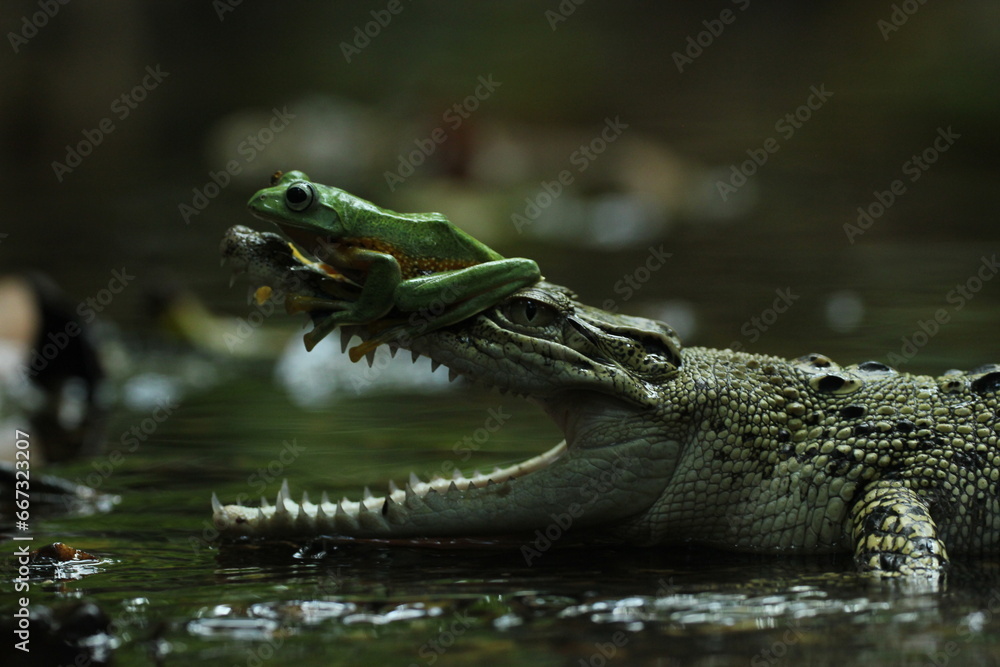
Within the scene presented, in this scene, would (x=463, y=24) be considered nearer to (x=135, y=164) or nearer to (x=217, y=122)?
(x=217, y=122)

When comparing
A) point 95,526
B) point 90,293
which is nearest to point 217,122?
point 90,293

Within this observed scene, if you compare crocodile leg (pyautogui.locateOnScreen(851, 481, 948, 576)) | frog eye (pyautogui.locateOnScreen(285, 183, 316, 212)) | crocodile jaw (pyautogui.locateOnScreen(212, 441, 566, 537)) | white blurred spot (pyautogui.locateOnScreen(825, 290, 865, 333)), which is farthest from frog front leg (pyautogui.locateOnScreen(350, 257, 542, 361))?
white blurred spot (pyautogui.locateOnScreen(825, 290, 865, 333))

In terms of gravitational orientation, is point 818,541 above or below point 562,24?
below

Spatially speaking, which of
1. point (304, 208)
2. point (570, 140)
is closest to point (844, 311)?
point (304, 208)

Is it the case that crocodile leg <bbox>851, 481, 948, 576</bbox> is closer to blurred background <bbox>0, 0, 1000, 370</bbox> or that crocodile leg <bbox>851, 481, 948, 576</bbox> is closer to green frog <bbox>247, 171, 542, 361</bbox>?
green frog <bbox>247, 171, 542, 361</bbox>

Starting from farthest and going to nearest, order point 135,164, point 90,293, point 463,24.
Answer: point 463,24 < point 135,164 < point 90,293

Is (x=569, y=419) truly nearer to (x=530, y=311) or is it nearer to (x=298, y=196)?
(x=530, y=311)

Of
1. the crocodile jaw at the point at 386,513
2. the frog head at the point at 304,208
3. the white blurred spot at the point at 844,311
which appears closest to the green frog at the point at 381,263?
the frog head at the point at 304,208
